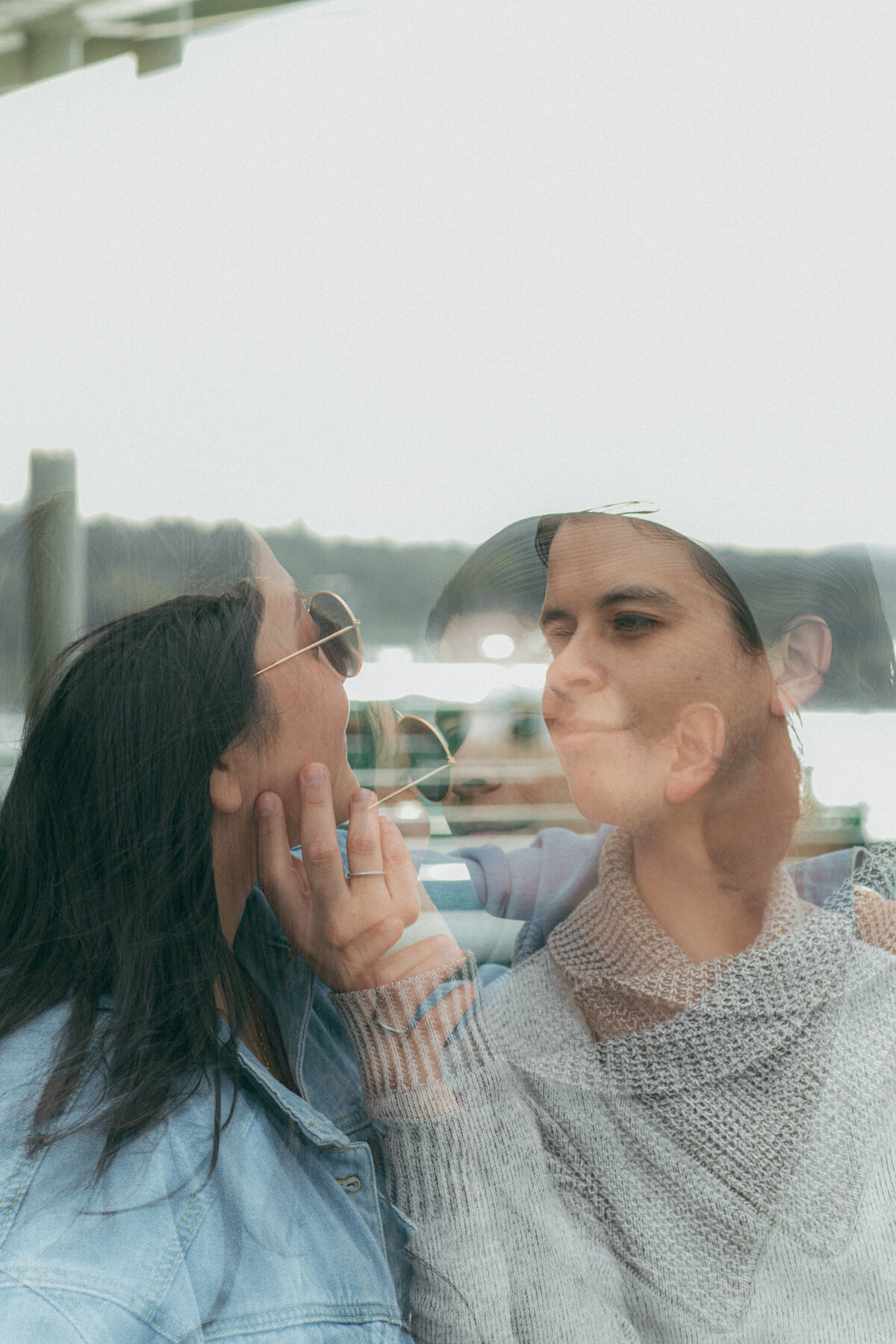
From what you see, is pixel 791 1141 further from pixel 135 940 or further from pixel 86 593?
pixel 86 593

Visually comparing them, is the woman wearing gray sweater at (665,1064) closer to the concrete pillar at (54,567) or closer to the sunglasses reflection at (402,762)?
the sunglasses reflection at (402,762)

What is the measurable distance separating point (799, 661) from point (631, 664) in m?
0.17

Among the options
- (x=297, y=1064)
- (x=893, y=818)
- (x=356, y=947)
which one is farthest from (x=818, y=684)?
(x=297, y=1064)

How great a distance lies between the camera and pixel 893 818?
→ 3.14 ft

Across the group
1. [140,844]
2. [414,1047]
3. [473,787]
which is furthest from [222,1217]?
[473,787]

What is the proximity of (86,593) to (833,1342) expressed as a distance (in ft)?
3.13

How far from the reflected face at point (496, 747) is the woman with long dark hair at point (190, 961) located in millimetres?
93

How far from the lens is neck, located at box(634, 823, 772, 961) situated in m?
0.84

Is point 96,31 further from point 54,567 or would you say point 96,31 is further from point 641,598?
point 641,598

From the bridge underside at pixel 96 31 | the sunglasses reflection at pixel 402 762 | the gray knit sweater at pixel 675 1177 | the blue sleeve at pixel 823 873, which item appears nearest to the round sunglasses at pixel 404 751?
the sunglasses reflection at pixel 402 762

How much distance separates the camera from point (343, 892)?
870 mm

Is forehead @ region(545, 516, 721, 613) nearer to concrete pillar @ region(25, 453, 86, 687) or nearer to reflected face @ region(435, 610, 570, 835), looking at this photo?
reflected face @ region(435, 610, 570, 835)

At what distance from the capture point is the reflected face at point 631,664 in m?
0.82

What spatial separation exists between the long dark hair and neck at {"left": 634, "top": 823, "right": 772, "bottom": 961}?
0.37 m
